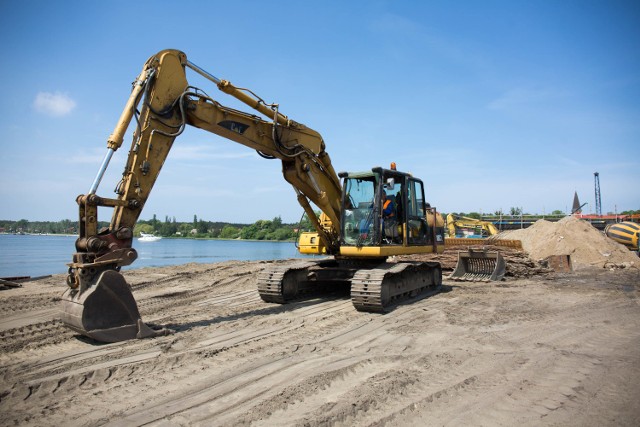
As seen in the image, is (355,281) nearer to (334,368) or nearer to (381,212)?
(381,212)

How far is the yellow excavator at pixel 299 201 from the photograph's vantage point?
586 cm

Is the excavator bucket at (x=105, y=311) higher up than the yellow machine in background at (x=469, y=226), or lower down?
lower down

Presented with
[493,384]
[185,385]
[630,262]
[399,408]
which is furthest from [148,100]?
[630,262]

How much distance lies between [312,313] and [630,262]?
15522mm

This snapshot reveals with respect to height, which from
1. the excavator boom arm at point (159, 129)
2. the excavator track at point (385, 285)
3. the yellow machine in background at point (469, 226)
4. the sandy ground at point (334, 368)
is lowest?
the sandy ground at point (334, 368)

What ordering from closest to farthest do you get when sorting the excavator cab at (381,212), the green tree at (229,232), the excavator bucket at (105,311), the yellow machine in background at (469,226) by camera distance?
the excavator bucket at (105,311), the excavator cab at (381,212), the yellow machine in background at (469,226), the green tree at (229,232)

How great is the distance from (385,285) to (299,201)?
2620 millimetres

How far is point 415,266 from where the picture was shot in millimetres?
9930

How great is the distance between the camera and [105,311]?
577 centimetres

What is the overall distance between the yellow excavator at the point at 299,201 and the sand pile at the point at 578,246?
9741 millimetres

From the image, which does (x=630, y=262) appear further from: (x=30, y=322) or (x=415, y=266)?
(x=30, y=322)

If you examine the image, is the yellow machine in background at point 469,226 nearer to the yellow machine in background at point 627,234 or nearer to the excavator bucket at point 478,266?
the yellow machine in background at point 627,234

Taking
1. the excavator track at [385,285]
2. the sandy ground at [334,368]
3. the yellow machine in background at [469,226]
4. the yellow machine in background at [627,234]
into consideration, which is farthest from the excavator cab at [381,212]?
the yellow machine in background at [627,234]

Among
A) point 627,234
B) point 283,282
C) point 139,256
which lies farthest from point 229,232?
point 283,282
